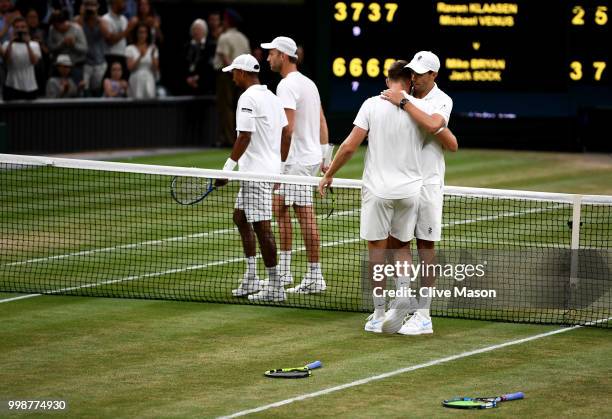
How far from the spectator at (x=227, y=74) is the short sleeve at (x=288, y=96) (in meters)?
12.8

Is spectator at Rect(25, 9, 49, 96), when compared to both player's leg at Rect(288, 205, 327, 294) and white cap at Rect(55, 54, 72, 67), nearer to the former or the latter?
white cap at Rect(55, 54, 72, 67)

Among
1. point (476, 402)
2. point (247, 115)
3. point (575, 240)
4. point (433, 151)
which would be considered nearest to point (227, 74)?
point (247, 115)

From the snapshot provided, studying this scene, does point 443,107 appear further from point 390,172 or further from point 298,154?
point 298,154

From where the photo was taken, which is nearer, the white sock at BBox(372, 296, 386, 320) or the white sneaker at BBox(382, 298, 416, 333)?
the white sneaker at BBox(382, 298, 416, 333)

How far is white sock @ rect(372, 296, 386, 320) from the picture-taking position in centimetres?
1114

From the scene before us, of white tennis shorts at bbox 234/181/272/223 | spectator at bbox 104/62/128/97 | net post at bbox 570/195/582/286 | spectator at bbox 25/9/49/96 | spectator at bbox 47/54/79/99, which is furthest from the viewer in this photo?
spectator at bbox 104/62/128/97

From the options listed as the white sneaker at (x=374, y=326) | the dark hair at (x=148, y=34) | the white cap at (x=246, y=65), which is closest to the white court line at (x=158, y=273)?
the white cap at (x=246, y=65)

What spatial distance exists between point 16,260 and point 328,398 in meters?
6.24

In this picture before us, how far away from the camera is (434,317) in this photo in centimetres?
1183

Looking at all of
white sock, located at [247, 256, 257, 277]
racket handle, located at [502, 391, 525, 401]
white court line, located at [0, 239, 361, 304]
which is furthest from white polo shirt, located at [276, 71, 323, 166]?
racket handle, located at [502, 391, 525, 401]

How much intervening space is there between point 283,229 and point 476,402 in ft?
14.2

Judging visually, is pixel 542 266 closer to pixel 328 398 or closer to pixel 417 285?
pixel 417 285

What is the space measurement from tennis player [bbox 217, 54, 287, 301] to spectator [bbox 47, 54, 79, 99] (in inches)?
494

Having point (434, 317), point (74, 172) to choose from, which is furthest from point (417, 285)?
point (74, 172)
